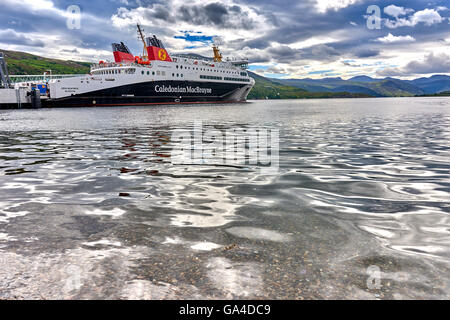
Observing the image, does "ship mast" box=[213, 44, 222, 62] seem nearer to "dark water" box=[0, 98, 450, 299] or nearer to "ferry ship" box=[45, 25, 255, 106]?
"ferry ship" box=[45, 25, 255, 106]

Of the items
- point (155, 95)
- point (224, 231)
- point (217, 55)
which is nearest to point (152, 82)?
point (155, 95)

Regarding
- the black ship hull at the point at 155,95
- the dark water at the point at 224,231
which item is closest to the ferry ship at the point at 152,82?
the black ship hull at the point at 155,95

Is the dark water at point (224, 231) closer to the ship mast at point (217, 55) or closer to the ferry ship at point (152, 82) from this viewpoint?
the ferry ship at point (152, 82)

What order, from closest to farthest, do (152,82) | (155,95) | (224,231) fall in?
(224,231) → (152,82) → (155,95)

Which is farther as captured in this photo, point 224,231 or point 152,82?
point 152,82

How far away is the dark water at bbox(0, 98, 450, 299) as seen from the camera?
89.2 inches

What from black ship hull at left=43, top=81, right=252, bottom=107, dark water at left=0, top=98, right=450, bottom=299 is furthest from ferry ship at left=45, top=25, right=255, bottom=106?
dark water at left=0, top=98, right=450, bottom=299

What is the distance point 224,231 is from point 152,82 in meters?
52.7

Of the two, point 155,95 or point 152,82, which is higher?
point 152,82

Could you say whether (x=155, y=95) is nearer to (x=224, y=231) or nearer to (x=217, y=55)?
(x=217, y=55)

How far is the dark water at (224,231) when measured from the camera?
7.43ft

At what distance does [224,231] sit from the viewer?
3396 mm

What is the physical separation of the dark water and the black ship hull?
148 ft

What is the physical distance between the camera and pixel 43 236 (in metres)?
3.20
